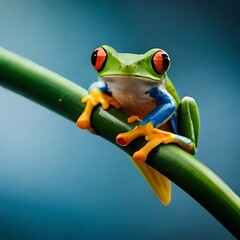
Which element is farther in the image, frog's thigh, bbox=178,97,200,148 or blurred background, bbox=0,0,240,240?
blurred background, bbox=0,0,240,240

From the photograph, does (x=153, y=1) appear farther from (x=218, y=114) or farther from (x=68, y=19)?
(x=218, y=114)

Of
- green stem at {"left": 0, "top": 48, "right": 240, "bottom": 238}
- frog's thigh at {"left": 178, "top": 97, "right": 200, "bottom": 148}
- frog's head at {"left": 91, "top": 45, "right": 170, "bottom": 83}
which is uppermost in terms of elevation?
frog's head at {"left": 91, "top": 45, "right": 170, "bottom": 83}

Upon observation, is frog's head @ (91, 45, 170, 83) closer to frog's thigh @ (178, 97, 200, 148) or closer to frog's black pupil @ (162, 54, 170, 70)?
frog's black pupil @ (162, 54, 170, 70)

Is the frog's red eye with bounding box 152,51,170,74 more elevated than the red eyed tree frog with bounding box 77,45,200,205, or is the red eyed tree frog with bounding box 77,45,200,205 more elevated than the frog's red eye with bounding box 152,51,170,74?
the frog's red eye with bounding box 152,51,170,74

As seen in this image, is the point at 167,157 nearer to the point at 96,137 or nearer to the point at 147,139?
the point at 147,139

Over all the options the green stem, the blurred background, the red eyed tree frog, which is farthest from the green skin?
the blurred background

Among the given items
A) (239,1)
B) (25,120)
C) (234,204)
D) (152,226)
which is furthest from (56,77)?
(239,1)
